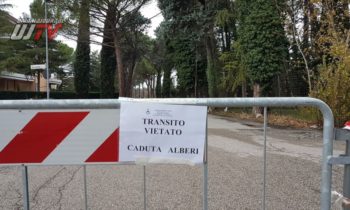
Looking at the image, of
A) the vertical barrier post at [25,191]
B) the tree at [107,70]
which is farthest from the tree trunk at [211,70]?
the vertical barrier post at [25,191]

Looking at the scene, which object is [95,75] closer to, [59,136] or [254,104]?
[59,136]

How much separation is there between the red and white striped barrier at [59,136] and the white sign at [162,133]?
0.13 metres

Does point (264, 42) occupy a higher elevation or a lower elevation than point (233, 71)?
higher

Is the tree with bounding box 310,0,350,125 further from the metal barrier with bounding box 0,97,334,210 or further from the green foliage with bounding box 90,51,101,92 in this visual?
the green foliage with bounding box 90,51,101,92

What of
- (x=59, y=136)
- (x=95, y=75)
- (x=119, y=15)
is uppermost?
(x=119, y=15)

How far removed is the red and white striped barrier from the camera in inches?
109

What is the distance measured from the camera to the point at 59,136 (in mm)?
2811

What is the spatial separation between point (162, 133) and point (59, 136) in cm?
83

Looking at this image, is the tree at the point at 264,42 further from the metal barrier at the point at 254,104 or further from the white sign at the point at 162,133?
the white sign at the point at 162,133

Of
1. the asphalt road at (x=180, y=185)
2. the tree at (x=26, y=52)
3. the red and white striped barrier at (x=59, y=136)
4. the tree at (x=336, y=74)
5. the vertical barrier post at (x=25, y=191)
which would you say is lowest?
the asphalt road at (x=180, y=185)

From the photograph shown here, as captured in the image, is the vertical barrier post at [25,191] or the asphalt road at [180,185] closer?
the vertical barrier post at [25,191]

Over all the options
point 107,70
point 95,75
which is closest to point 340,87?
point 107,70

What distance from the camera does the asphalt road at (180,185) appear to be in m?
4.99

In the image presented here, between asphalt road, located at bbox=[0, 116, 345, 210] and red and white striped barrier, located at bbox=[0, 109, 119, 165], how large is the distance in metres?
2.17
